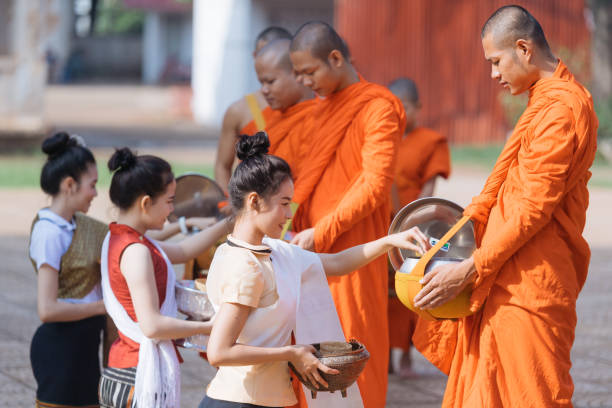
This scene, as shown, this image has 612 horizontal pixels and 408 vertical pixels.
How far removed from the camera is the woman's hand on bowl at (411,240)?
331 cm

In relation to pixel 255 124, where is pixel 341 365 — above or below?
below

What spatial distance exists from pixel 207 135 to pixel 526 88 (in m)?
21.7

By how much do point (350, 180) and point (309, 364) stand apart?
145 centimetres

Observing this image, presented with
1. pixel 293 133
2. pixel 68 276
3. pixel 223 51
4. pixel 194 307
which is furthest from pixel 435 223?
pixel 223 51

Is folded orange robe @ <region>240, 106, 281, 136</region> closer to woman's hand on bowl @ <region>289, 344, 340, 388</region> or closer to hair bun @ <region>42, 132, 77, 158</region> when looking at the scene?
hair bun @ <region>42, 132, 77, 158</region>

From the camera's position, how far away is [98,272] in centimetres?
397

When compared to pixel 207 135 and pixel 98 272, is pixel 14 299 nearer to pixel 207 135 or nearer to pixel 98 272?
pixel 98 272

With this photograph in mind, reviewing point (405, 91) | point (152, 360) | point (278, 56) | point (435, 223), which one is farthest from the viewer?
point (405, 91)

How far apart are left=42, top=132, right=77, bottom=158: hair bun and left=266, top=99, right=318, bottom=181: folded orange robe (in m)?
1.03

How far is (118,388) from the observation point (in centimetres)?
350

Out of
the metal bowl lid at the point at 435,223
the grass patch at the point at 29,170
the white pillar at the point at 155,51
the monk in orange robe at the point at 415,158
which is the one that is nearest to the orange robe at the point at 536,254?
the metal bowl lid at the point at 435,223

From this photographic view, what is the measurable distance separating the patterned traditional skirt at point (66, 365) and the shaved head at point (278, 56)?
1.48 meters

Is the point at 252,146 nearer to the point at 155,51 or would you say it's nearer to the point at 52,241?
the point at 52,241

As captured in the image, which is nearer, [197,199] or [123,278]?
[123,278]
